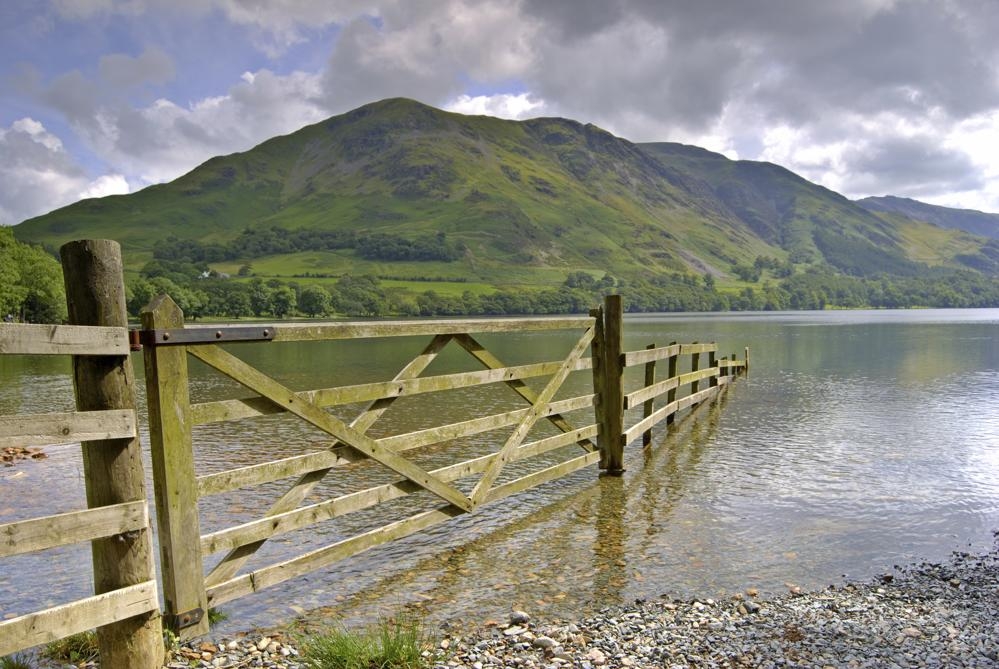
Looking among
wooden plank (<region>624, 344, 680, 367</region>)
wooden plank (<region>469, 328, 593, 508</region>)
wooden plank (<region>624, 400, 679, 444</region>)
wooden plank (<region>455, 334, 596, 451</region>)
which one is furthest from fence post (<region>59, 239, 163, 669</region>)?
wooden plank (<region>624, 400, 679, 444</region>)

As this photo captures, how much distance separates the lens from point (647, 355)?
55.1 feet

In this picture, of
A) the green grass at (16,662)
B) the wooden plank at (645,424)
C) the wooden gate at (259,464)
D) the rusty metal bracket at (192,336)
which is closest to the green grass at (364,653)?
the wooden gate at (259,464)

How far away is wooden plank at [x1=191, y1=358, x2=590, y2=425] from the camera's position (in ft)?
21.5

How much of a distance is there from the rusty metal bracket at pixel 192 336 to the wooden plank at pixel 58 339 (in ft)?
1.06

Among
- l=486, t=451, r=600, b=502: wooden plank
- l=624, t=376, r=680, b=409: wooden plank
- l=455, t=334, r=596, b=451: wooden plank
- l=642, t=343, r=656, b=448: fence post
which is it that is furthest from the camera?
l=642, t=343, r=656, b=448: fence post

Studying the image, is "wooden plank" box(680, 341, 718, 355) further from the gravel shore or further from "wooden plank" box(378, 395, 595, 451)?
the gravel shore

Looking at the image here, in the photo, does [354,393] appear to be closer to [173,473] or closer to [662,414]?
[173,473]

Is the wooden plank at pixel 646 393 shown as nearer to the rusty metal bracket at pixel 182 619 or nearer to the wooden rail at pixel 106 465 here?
the rusty metal bracket at pixel 182 619

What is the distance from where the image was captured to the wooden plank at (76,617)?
186 inches

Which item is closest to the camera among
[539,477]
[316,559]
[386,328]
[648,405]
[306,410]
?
[306,410]

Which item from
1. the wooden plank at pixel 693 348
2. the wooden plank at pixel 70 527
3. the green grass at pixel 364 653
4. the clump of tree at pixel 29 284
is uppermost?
the clump of tree at pixel 29 284

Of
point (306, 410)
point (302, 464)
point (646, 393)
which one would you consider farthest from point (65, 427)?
point (646, 393)

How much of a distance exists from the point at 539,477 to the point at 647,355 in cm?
582

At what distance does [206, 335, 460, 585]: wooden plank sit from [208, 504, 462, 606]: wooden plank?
14cm
